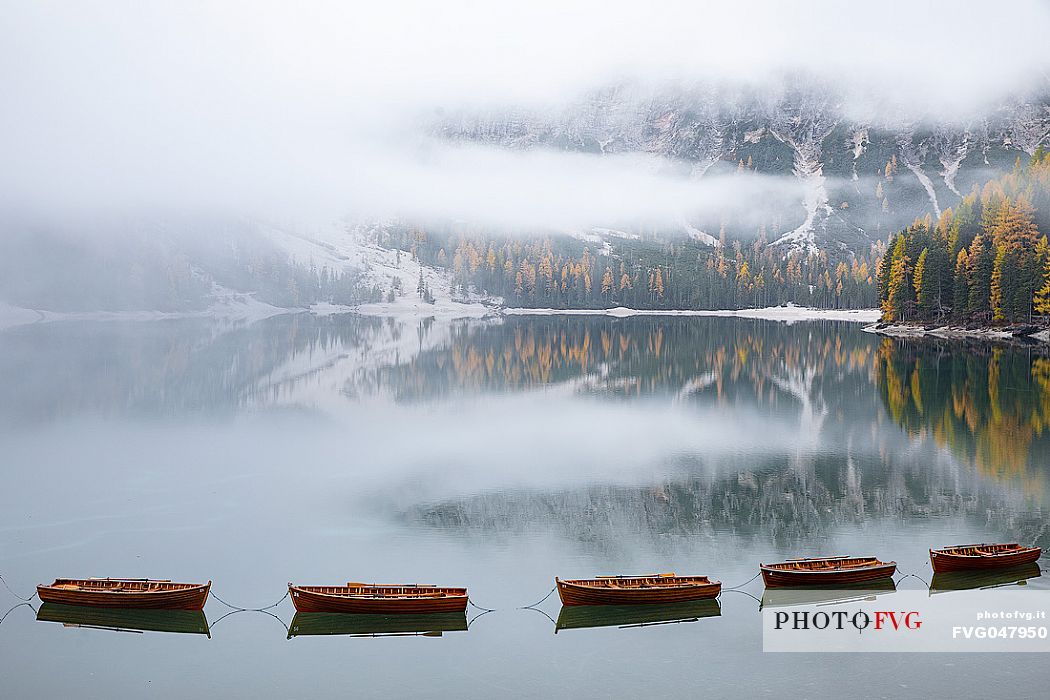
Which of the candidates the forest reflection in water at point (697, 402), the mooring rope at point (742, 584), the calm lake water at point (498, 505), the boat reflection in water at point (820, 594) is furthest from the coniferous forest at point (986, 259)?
the mooring rope at point (742, 584)

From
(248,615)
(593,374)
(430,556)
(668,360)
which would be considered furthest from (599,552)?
(668,360)

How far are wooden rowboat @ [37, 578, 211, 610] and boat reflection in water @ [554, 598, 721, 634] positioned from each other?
1270 centimetres

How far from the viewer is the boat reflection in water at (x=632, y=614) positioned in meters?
31.0

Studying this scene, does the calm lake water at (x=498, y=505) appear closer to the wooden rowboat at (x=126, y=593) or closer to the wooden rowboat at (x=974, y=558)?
the wooden rowboat at (x=126, y=593)

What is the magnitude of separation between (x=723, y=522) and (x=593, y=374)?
6537 cm

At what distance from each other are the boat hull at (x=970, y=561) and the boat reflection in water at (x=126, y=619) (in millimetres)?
26925

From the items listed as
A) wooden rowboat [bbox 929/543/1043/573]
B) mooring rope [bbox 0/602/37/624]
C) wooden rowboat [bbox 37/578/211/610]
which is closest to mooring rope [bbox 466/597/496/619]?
wooden rowboat [bbox 37/578/211/610]

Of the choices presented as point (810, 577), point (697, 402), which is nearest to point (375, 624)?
point (810, 577)

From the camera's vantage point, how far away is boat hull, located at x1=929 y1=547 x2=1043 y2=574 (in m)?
35.0

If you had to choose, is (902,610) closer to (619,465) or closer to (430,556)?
(430,556)

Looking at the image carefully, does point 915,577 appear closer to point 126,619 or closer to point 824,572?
point 824,572

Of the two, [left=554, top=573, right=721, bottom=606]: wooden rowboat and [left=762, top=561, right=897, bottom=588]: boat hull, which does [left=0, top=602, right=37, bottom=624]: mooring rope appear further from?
[left=762, top=561, right=897, bottom=588]: boat hull

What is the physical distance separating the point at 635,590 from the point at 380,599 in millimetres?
8727

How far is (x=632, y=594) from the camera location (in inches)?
1244
